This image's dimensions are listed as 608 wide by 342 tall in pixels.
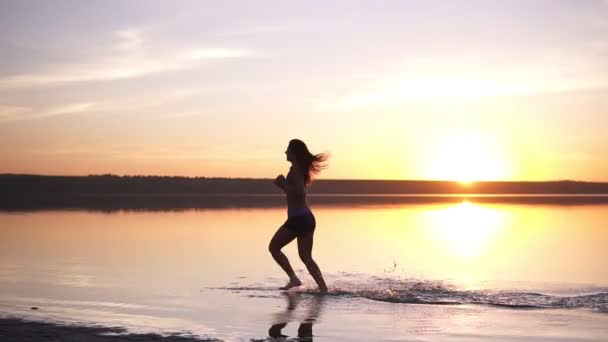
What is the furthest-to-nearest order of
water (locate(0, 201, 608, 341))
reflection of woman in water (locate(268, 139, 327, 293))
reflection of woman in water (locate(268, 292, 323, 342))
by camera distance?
reflection of woman in water (locate(268, 139, 327, 293)) < water (locate(0, 201, 608, 341)) < reflection of woman in water (locate(268, 292, 323, 342))

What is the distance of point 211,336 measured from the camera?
8.38 metres

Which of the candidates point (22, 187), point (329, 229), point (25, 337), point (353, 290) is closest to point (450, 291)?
point (353, 290)

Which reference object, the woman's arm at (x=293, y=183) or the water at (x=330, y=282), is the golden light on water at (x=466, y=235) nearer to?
the water at (x=330, y=282)

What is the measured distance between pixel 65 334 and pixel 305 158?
17.9 ft

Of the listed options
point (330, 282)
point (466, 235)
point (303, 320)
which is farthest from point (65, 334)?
point (466, 235)

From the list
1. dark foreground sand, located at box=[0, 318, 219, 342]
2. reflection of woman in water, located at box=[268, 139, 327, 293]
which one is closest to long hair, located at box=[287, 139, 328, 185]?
reflection of woman in water, located at box=[268, 139, 327, 293]

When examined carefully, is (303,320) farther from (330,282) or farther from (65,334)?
(330,282)

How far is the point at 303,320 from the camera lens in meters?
9.50

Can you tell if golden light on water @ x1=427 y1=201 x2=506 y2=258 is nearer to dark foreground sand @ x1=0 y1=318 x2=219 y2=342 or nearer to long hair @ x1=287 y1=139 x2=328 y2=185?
long hair @ x1=287 y1=139 x2=328 y2=185

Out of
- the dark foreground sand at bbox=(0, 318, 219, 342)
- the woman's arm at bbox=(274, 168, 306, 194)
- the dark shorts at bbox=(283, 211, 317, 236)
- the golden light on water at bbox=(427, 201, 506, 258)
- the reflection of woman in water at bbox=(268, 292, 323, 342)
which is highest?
the woman's arm at bbox=(274, 168, 306, 194)

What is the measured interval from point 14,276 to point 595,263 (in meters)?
10.5

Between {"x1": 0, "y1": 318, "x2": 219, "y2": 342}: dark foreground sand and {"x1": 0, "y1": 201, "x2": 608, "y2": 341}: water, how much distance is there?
1.50ft

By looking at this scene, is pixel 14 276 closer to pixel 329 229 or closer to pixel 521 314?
pixel 521 314

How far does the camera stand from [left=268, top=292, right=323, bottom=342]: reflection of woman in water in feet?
27.9
